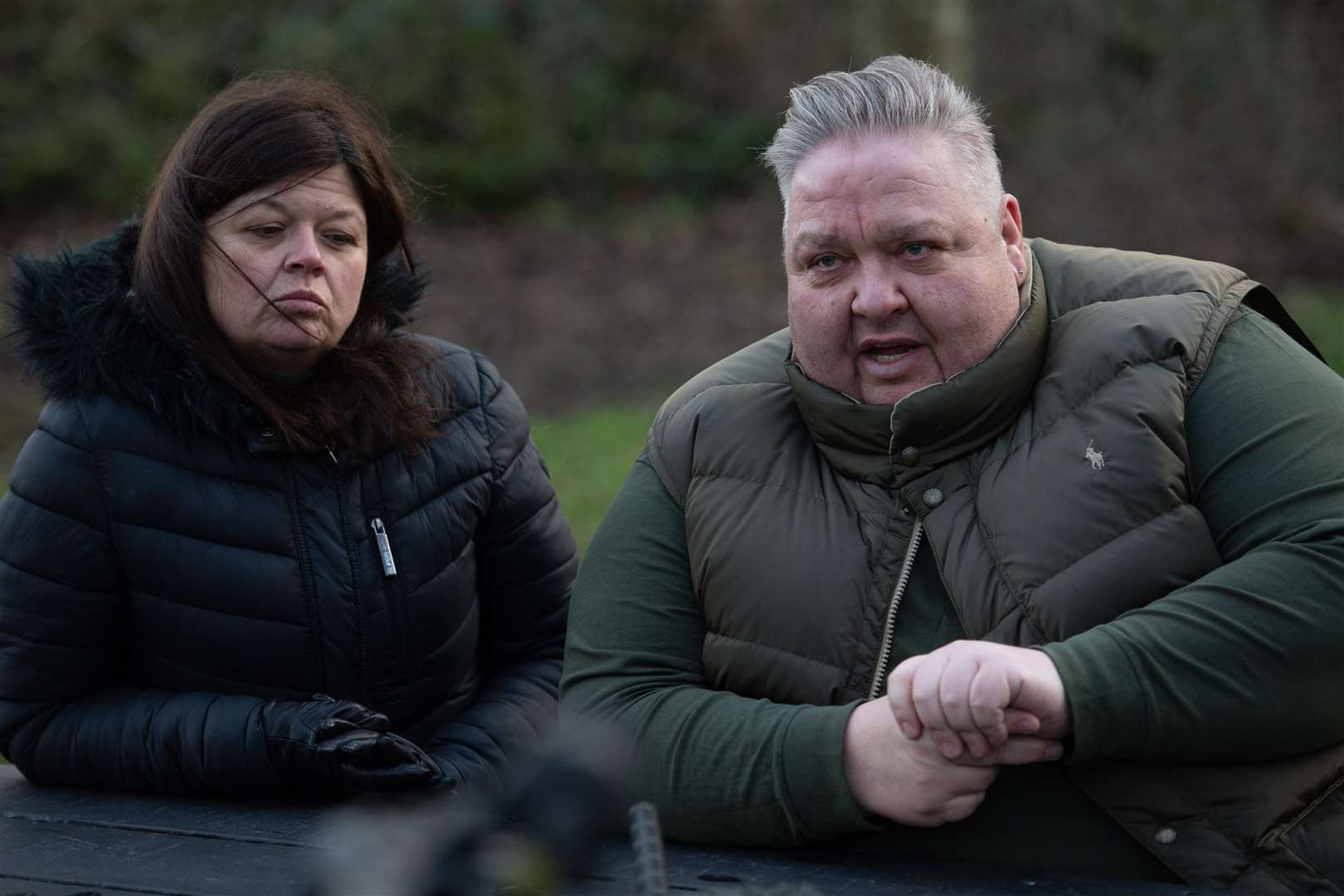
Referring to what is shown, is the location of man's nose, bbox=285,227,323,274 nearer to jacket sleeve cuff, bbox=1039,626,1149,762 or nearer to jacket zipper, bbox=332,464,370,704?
jacket zipper, bbox=332,464,370,704

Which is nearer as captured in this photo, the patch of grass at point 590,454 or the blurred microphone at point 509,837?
the blurred microphone at point 509,837

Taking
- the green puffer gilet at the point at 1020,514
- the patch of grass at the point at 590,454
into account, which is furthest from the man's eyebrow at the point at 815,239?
the patch of grass at the point at 590,454

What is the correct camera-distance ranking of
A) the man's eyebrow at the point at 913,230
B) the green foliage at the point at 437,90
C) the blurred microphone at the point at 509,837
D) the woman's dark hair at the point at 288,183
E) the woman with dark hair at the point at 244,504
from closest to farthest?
the blurred microphone at the point at 509,837
the man's eyebrow at the point at 913,230
the woman with dark hair at the point at 244,504
the woman's dark hair at the point at 288,183
the green foliage at the point at 437,90

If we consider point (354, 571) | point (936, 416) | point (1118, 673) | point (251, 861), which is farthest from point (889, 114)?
point (251, 861)

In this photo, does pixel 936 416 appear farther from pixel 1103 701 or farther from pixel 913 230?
pixel 1103 701

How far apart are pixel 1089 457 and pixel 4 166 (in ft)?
33.8

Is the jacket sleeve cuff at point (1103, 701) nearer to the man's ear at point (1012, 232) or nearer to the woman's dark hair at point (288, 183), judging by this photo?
the man's ear at point (1012, 232)

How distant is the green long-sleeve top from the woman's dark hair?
0.66m

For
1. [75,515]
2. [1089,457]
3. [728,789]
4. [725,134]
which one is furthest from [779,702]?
[725,134]

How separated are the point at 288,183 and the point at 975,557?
54.8 inches

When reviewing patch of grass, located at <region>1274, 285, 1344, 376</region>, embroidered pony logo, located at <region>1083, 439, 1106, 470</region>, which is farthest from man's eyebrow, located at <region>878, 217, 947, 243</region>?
patch of grass, located at <region>1274, 285, 1344, 376</region>

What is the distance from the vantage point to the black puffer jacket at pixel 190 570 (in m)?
2.60

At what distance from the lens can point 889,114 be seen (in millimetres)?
2297

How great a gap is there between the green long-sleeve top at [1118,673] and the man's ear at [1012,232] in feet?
1.11
